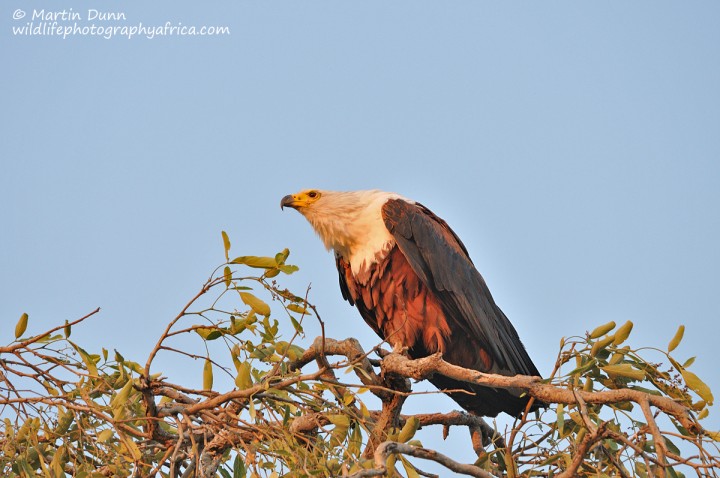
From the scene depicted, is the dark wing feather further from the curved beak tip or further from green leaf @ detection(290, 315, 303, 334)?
green leaf @ detection(290, 315, 303, 334)

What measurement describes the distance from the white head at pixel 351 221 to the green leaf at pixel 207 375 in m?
2.42

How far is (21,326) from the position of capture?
3373mm

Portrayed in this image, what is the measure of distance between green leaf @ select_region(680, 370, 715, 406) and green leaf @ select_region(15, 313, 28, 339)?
8.82ft

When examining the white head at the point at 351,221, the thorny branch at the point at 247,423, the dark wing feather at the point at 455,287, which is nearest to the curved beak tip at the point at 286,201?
the white head at the point at 351,221

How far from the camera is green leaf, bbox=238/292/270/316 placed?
3414 mm

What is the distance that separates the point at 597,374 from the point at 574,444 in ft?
1.29

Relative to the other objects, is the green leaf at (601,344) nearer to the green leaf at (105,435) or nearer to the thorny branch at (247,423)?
the thorny branch at (247,423)

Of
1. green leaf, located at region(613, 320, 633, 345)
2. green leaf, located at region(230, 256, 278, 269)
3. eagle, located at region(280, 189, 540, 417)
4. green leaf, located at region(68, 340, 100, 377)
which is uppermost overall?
eagle, located at region(280, 189, 540, 417)

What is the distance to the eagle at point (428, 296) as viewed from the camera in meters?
5.62

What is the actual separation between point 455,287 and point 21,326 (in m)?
3.06

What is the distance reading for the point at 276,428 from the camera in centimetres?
329

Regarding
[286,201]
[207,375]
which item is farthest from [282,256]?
[286,201]

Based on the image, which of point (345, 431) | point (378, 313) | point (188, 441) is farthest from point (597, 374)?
point (378, 313)

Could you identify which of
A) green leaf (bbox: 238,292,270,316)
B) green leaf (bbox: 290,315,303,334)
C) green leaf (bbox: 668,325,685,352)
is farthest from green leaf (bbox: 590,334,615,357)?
green leaf (bbox: 238,292,270,316)
